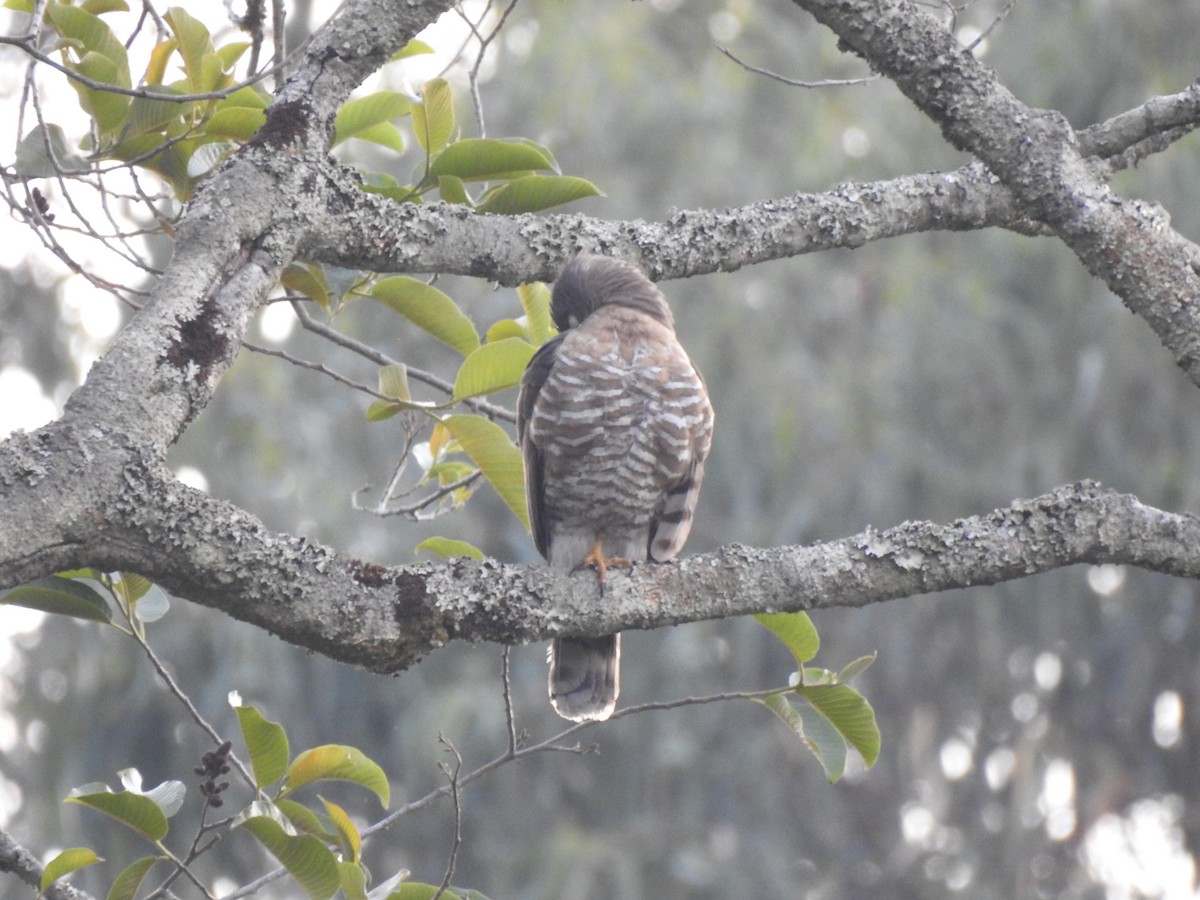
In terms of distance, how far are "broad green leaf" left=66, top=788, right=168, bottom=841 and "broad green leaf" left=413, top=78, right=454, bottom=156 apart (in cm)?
142

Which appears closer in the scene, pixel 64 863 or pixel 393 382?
pixel 64 863

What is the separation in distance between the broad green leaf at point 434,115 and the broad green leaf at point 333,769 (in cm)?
126

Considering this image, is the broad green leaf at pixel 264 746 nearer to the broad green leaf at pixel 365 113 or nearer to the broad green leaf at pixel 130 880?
the broad green leaf at pixel 130 880

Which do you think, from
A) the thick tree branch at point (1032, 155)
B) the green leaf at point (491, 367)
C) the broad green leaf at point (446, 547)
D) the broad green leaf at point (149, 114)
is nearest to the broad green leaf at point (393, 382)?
the green leaf at point (491, 367)

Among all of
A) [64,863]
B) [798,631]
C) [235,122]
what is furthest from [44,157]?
[798,631]

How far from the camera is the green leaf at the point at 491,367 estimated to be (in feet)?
9.34

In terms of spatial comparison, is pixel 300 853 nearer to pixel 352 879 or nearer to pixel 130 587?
pixel 352 879

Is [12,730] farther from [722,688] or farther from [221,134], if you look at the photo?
[221,134]

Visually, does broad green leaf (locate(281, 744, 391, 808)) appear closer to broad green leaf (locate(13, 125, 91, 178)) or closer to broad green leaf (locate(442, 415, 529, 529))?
broad green leaf (locate(442, 415, 529, 529))

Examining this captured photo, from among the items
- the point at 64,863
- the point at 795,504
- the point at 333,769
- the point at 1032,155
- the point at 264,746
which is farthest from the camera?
the point at 795,504

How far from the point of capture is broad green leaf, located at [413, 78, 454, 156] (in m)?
2.92

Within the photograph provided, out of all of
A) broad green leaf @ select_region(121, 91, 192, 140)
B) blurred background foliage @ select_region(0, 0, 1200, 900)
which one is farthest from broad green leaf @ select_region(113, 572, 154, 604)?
blurred background foliage @ select_region(0, 0, 1200, 900)

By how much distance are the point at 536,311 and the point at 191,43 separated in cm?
111

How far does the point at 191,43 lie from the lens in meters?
2.84
